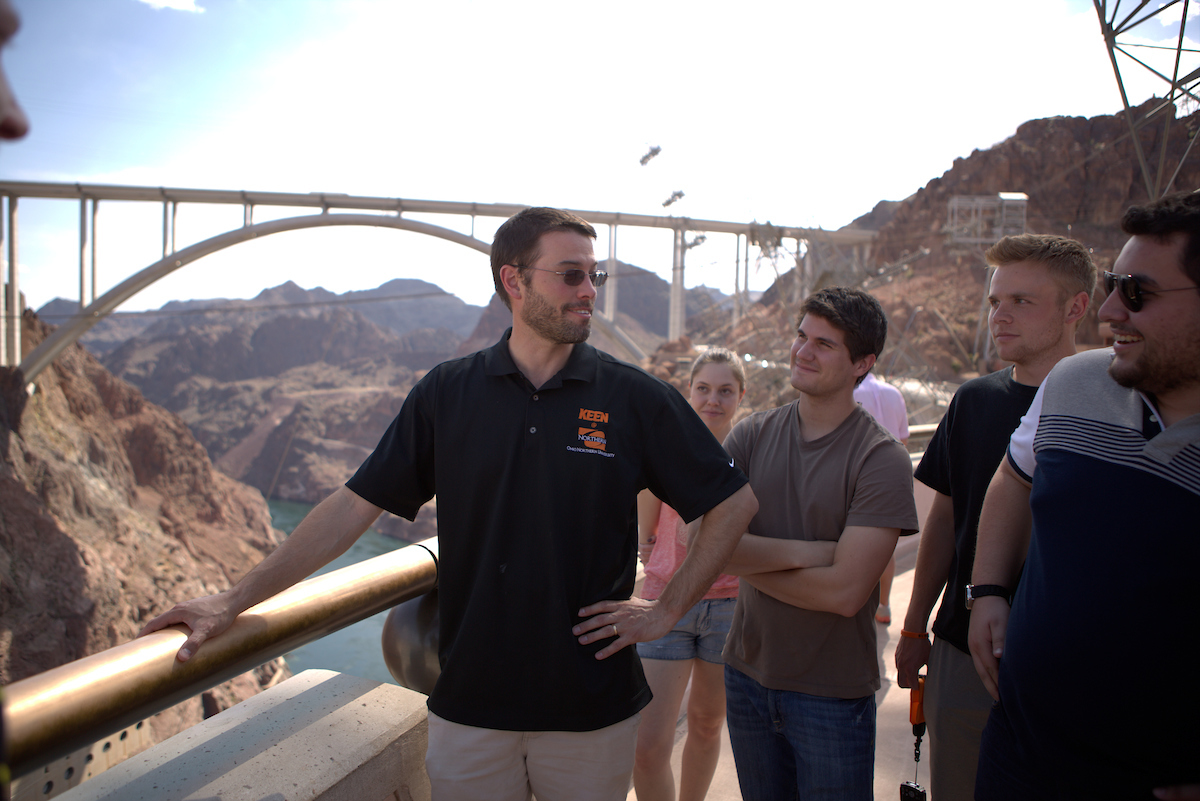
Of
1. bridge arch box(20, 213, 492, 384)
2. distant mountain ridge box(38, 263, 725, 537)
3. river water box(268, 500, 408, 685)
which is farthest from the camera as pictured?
distant mountain ridge box(38, 263, 725, 537)

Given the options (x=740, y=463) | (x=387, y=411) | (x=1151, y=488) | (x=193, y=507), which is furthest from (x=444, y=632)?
(x=387, y=411)

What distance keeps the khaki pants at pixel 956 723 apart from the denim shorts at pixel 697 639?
2.31 feet

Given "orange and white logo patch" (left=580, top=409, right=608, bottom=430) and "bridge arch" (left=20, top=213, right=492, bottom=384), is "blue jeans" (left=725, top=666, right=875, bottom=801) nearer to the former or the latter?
"orange and white logo patch" (left=580, top=409, right=608, bottom=430)

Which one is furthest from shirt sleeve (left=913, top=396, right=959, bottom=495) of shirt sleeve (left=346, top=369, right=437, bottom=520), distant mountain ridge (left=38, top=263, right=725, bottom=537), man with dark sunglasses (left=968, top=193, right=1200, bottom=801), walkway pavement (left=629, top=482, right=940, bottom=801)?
distant mountain ridge (left=38, top=263, right=725, bottom=537)

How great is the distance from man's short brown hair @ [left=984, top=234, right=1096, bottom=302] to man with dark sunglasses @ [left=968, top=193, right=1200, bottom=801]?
698 mm

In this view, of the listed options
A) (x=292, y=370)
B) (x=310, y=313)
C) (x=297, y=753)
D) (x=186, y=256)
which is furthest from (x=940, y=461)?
(x=310, y=313)

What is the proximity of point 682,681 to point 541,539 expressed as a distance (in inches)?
44.7

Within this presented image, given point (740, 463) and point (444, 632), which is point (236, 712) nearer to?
point (444, 632)

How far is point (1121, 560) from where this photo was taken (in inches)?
48.2

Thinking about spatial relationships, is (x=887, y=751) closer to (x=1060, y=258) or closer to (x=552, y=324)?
(x=1060, y=258)

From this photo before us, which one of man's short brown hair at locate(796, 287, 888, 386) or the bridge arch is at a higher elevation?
the bridge arch

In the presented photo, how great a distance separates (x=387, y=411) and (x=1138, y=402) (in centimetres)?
7995

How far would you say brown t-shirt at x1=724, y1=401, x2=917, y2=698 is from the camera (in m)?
1.85

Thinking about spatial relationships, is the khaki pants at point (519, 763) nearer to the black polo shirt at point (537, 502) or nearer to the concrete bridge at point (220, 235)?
the black polo shirt at point (537, 502)
